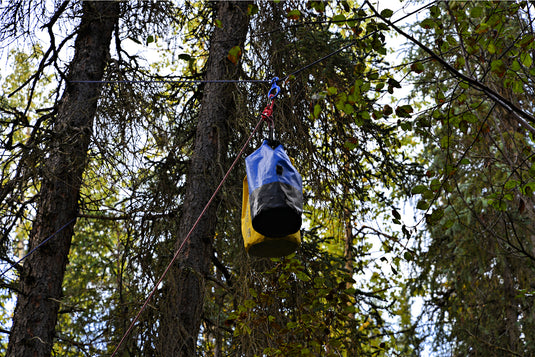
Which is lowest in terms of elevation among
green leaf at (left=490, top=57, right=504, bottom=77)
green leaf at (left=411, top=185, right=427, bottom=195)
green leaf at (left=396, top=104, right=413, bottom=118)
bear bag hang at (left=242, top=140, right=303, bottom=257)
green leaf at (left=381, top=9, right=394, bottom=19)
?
bear bag hang at (left=242, top=140, right=303, bottom=257)

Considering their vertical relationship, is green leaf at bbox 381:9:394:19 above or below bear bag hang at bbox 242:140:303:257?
above

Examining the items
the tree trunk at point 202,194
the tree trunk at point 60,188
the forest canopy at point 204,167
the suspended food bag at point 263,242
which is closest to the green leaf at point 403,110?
the forest canopy at point 204,167

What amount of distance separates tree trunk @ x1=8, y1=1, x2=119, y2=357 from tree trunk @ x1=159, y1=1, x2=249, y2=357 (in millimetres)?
999

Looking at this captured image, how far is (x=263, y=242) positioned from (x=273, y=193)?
0.35 meters

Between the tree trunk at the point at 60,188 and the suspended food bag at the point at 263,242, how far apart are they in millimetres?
1929

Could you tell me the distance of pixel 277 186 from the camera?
2.89 m

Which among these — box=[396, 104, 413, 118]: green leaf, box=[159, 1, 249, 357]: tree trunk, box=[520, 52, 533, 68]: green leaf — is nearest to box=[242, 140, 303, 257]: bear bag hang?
box=[396, 104, 413, 118]: green leaf

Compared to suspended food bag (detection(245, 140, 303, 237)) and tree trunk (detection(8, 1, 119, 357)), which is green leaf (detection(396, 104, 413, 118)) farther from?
tree trunk (detection(8, 1, 119, 357))

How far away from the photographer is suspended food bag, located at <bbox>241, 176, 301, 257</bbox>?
3.06m

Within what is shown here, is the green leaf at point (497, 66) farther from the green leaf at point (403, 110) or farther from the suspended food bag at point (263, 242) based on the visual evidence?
the suspended food bag at point (263, 242)

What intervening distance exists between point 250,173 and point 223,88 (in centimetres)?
251

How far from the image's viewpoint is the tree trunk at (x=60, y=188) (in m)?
4.56

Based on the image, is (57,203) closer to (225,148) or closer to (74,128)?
(74,128)

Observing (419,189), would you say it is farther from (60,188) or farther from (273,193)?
(60,188)
